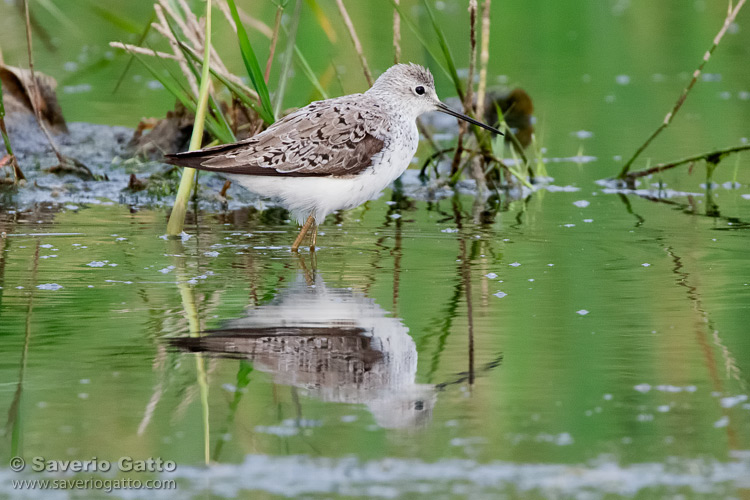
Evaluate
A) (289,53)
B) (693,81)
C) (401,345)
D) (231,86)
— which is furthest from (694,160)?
(401,345)

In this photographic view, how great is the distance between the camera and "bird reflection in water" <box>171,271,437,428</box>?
4.46m

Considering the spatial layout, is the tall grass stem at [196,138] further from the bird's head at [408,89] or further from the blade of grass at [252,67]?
the bird's head at [408,89]

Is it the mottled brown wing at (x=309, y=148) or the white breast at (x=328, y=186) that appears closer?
the mottled brown wing at (x=309, y=148)


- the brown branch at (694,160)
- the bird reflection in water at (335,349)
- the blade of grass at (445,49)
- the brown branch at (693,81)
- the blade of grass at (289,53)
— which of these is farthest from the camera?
the brown branch at (694,160)

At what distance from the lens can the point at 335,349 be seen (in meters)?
5.07

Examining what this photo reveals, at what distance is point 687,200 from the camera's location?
9055 mm

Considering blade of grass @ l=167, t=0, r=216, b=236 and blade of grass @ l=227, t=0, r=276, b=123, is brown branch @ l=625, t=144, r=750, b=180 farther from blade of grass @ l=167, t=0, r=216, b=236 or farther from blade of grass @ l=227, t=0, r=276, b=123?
blade of grass @ l=167, t=0, r=216, b=236

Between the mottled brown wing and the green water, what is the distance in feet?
1.75

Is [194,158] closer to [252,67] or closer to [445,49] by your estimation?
[252,67]

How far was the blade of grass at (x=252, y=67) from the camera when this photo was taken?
7262 millimetres

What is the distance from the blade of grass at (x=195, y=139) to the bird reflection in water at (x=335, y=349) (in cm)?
152

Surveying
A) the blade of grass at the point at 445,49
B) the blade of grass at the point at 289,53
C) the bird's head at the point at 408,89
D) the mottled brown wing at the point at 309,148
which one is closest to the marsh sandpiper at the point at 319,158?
the mottled brown wing at the point at 309,148

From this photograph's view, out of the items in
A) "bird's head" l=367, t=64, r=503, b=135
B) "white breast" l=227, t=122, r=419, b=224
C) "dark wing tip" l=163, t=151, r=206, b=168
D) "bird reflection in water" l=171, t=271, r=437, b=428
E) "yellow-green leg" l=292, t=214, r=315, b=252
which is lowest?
"bird reflection in water" l=171, t=271, r=437, b=428

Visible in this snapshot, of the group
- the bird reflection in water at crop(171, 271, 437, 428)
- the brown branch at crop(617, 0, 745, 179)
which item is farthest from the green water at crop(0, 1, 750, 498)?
the brown branch at crop(617, 0, 745, 179)
